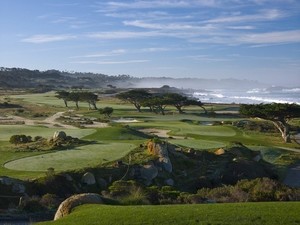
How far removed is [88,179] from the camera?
85.3ft

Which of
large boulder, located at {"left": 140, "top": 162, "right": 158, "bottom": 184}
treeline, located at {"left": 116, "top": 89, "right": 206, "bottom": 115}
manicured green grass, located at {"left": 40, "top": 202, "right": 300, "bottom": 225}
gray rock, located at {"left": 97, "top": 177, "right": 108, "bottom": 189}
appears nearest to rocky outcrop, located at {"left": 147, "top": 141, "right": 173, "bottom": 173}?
large boulder, located at {"left": 140, "top": 162, "right": 158, "bottom": 184}

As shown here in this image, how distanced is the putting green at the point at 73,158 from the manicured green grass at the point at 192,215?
1220 centimetres

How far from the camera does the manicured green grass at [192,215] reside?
14398 millimetres

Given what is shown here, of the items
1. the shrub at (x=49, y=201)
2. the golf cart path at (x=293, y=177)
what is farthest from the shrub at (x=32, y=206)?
the golf cart path at (x=293, y=177)

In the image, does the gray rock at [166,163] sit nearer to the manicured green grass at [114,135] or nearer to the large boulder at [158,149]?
the large boulder at [158,149]

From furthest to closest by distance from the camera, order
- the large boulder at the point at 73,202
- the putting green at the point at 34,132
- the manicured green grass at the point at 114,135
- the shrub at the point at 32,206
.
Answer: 1. the putting green at the point at 34,132
2. the manicured green grass at the point at 114,135
3. the shrub at the point at 32,206
4. the large boulder at the point at 73,202

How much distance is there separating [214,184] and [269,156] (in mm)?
13426

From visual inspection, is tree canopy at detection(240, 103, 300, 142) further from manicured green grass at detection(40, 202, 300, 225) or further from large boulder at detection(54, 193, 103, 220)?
large boulder at detection(54, 193, 103, 220)

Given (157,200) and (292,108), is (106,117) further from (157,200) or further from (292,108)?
(157,200)

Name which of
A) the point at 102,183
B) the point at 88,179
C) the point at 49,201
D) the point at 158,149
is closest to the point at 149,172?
the point at 158,149

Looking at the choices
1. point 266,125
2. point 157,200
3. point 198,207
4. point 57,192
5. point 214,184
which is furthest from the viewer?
point 266,125

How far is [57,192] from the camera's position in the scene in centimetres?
2419

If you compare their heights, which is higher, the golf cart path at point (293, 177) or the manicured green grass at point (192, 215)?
the manicured green grass at point (192, 215)

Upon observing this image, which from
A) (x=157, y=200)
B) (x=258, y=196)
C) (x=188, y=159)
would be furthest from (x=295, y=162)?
(x=157, y=200)
